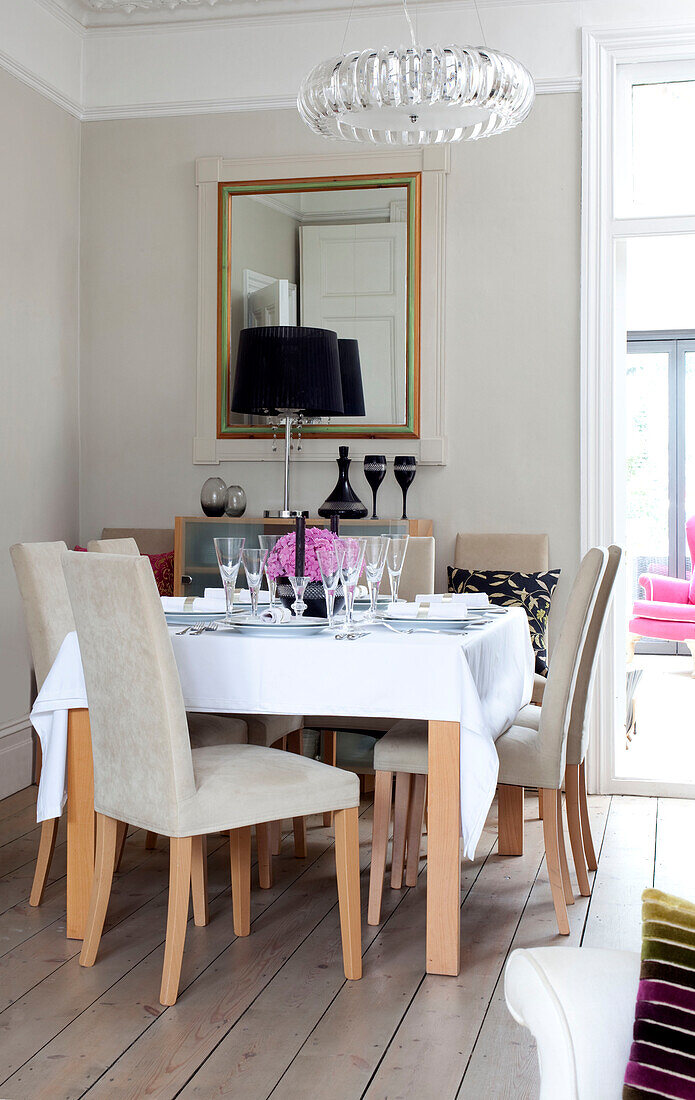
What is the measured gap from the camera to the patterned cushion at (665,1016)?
0.96 meters

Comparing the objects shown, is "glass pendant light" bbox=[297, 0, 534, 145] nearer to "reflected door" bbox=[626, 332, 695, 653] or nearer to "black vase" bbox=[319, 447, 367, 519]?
"black vase" bbox=[319, 447, 367, 519]

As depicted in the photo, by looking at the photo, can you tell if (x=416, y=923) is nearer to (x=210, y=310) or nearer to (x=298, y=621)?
(x=298, y=621)

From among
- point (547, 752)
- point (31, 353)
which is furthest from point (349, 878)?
point (31, 353)

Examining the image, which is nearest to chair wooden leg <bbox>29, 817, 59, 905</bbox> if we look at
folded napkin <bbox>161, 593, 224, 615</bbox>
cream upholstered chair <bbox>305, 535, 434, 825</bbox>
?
folded napkin <bbox>161, 593, 224, 615</bbox>

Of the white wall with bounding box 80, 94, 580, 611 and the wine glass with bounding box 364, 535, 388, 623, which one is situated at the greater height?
the white wall with bounding box 80, 94, 580, 611

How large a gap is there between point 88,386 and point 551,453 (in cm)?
207

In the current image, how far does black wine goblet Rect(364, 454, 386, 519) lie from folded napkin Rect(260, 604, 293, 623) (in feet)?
4.95

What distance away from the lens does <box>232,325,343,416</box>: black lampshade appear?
384 centimetres

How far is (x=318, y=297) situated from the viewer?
4.49m

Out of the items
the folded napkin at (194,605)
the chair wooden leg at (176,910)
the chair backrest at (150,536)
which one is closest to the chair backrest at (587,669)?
the folded napkin at (194,605)

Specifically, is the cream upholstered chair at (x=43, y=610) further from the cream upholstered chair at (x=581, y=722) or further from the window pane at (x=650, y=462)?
the window pane at (x=650, y=462)

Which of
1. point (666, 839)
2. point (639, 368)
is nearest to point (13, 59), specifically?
point (666, 839)

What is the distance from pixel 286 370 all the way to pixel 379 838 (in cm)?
186

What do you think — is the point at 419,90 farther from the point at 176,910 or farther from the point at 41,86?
the point at 41,86
